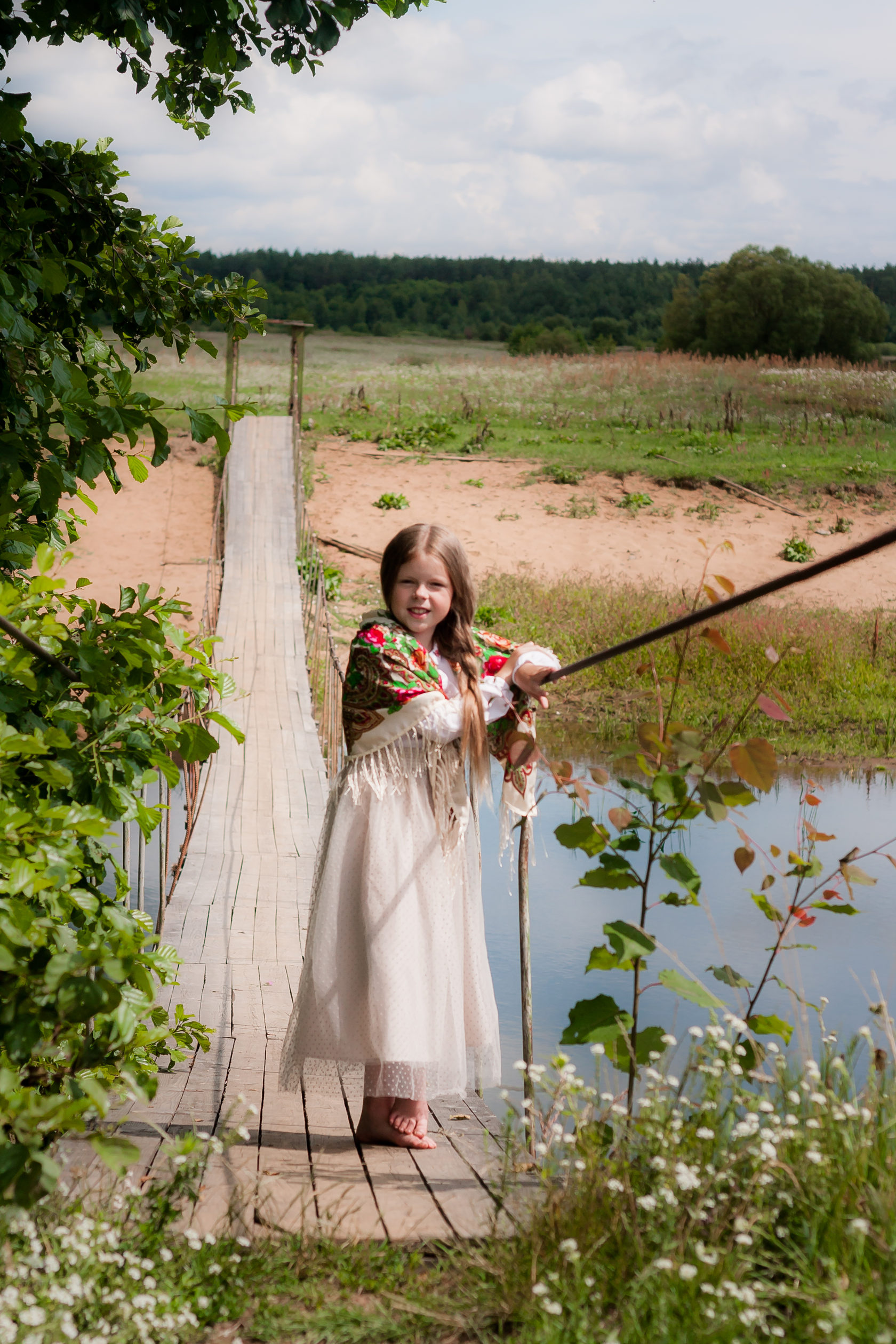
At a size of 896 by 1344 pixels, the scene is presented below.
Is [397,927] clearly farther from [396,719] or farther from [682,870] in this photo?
[682,870]

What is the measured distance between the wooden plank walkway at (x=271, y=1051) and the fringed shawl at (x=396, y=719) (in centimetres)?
31

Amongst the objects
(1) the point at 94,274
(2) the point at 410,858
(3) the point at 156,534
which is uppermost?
(1) the point at 94,274

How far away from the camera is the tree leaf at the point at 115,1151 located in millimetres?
1256

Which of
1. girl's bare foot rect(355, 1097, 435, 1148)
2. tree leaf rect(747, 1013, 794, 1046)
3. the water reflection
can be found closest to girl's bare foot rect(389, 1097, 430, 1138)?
girl's bare foot rect(355, 1097, 435, 1148)

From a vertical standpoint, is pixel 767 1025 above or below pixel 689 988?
below

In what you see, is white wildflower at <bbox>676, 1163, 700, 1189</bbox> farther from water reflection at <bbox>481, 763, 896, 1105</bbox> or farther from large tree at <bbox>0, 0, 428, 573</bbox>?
water reflection at <bbox>481, 763, 896, 1105</bbox>

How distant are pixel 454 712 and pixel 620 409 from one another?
19.1 m

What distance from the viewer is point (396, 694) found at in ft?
7.06

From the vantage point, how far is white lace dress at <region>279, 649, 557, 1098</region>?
2084 millimetres

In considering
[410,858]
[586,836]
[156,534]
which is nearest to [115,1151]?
[586,836]

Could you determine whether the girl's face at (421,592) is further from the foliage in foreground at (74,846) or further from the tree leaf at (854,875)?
the tree leaf at (854,875)

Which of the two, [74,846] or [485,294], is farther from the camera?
[485,294]

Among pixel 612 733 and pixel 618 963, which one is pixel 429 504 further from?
pixel 618 963

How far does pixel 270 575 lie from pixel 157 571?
4234 millimetres
